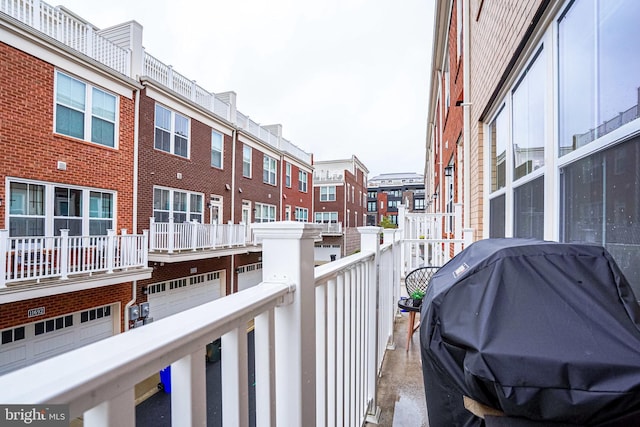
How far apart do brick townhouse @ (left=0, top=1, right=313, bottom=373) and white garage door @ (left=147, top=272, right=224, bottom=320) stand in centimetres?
4

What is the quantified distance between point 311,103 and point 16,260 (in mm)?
17885

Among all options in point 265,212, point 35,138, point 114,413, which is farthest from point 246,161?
point 114,413

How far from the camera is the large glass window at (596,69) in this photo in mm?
1227

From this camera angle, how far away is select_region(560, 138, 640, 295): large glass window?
1188 millimetres

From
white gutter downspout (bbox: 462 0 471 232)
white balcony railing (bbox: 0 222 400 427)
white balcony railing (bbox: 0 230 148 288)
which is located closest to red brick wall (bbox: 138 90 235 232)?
white balcony railing (bbox: 0 230 148 288)

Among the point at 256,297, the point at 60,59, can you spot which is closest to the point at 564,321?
the point at 256,297

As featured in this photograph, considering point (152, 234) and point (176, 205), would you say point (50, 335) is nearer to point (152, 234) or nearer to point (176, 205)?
point (152, 234)

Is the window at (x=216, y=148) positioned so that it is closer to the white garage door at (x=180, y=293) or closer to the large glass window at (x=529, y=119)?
the white garage door at (x=180, y=293)

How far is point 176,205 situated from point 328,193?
1649cm

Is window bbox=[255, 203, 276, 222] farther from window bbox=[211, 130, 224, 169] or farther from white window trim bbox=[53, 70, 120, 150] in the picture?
white window trim bbox=[53, 70, 120, 150]

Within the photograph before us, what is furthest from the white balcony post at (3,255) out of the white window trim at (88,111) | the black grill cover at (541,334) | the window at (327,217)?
the window at (327,217)

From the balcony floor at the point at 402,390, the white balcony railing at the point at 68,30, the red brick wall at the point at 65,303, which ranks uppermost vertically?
the white balcony railing at the point at 68,30

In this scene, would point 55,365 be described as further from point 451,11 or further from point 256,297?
point 451,11

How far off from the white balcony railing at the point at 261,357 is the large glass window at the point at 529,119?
1.35 m
